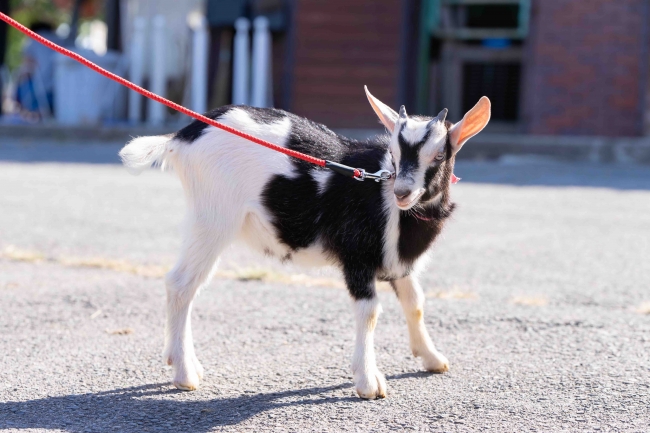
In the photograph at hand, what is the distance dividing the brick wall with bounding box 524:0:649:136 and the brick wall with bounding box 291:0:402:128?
2.17 m

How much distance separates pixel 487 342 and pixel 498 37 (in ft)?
34.9

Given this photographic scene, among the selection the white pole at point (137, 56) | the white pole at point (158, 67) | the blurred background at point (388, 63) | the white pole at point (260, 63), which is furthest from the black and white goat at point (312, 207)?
the white pole at point (137, 56)

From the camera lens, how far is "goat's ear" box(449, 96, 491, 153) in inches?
129

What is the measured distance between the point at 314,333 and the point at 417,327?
653 mm

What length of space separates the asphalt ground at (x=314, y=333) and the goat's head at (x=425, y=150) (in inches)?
22.4

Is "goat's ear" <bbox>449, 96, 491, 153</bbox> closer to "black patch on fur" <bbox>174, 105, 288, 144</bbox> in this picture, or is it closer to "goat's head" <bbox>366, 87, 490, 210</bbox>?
"goat's head" <bbox>366, 87, 490, 210</bbox>

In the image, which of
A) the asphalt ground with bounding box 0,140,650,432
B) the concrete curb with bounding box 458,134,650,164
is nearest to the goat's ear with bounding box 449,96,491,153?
the asphalt ground with bounding box 0,140,650,432

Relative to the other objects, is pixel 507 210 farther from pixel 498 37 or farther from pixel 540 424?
pixel 498 37

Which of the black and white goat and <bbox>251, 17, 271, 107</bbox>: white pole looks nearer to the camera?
the black and white goat

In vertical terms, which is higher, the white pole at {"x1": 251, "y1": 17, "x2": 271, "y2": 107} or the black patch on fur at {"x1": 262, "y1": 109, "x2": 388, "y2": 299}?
the white pole at {"x1": 251, "y1": 17, "x2": 271, "y2": 107}

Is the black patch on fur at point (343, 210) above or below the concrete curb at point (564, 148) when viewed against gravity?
above

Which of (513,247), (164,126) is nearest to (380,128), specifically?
(164,126)

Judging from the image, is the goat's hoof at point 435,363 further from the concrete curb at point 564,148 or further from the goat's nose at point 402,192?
the concrete curb at point 564,148

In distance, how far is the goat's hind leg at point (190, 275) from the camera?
139 inches
